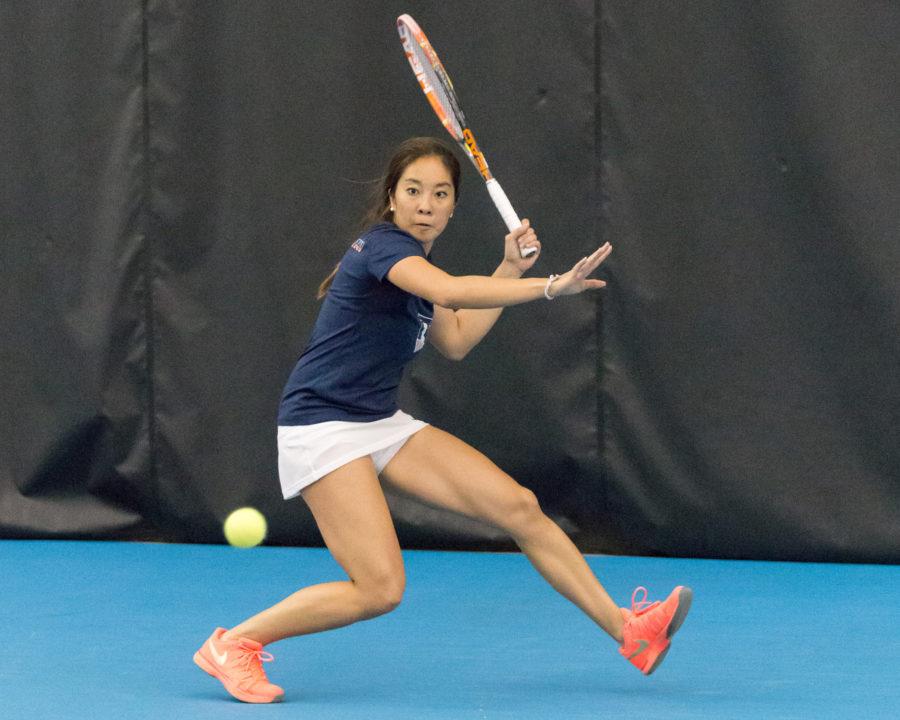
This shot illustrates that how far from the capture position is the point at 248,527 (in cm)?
549

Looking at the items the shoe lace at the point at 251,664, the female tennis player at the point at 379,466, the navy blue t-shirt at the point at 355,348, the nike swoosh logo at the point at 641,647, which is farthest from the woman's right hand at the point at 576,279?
the shoe lace at the point at 251,664

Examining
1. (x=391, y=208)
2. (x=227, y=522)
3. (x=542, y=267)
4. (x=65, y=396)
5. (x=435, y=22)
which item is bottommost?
(x=227, y=522)

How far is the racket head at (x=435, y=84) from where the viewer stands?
3502mm

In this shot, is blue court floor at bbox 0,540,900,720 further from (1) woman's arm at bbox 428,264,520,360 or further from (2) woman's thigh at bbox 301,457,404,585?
(1) woman's arm at bbox 428,264,520,360

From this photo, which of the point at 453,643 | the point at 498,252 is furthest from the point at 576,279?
the point at 498,252

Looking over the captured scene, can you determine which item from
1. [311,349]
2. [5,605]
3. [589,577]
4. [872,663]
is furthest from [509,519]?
[5,605]

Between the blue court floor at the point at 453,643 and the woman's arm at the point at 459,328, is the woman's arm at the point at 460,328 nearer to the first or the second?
the woman's arm at the point at 459,328

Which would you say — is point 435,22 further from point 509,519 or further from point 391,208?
point 509,519

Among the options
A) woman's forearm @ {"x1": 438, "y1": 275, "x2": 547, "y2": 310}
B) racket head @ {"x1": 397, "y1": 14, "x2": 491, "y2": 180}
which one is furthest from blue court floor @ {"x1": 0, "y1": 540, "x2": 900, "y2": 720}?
racket head @ {"x1": 397, "y1": 14, "x2": 491, "y2": 180}

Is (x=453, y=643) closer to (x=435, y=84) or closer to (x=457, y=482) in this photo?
(x=457, y=482)

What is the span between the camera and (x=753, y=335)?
16.6ft

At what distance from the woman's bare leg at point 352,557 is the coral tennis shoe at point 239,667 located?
9 centimetres

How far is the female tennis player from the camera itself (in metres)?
3.31

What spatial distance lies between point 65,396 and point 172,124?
3.62 ft
